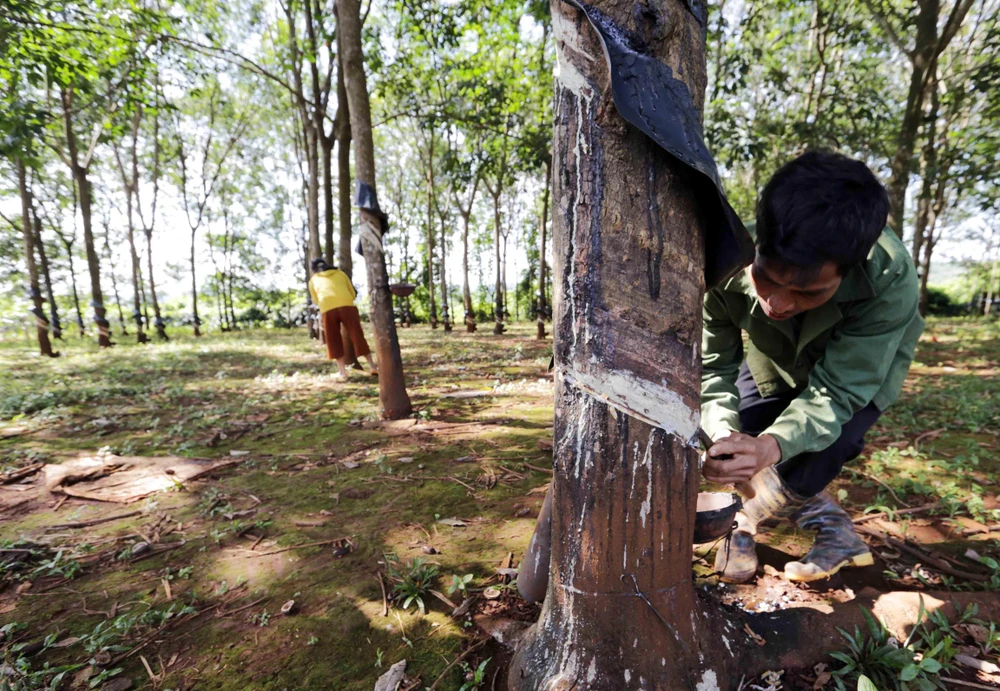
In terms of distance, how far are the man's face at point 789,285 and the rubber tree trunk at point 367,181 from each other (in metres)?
3.56

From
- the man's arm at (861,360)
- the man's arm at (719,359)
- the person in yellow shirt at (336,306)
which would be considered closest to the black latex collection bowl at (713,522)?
the man's arm at (861,360)

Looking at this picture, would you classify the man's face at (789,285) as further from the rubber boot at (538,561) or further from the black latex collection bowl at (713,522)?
the rubber boot at (538,561)

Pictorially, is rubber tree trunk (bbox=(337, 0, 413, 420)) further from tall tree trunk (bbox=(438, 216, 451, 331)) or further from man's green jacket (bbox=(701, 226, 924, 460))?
tall tree trunk (bbox=(438, 216, 451, 331))

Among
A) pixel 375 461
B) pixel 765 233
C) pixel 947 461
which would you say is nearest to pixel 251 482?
pixel 375 461

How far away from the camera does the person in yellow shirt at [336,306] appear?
6.87 metres

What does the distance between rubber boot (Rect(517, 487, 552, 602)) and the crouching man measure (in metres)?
0.60

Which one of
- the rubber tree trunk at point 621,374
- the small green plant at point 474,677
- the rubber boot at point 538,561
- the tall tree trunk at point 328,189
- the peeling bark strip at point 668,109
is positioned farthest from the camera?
the tall tree trunk at point 328,189

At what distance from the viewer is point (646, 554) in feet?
4.00

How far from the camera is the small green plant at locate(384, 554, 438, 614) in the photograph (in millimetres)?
1905

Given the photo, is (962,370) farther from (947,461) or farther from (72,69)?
(72,69)

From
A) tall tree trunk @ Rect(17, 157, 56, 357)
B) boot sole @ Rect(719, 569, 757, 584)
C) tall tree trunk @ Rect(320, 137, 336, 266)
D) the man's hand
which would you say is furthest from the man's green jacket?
tall tree trunk @ Rect(17, 157, 56, 357)

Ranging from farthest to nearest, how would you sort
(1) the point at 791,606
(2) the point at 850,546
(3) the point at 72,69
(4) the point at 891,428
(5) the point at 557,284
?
(3) the point at 72,69 → (4) the point at 891,428 → (2) the point at 850,546 → (1) the point at 791,606 → (5) the point at 557,284

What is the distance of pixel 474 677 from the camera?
1.48 meters

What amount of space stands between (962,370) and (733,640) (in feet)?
26.9
